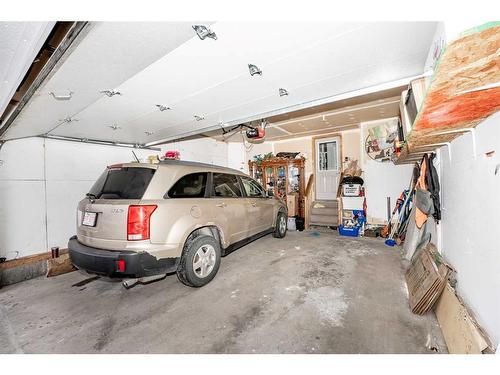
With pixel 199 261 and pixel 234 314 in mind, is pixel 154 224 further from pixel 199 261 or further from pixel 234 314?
pixel 234 314

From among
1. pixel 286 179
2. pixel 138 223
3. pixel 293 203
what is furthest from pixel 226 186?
pixel 286 179

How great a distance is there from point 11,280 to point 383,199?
8.40 meters

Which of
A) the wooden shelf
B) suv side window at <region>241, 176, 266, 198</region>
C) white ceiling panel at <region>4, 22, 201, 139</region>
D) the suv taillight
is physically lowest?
the suv taillight

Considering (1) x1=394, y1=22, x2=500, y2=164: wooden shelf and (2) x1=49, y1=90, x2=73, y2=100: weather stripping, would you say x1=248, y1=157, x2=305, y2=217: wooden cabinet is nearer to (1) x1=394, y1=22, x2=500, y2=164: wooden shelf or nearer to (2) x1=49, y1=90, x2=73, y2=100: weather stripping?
(1) x1=394, y1=22, x2=500, y2=164: wooden shelf

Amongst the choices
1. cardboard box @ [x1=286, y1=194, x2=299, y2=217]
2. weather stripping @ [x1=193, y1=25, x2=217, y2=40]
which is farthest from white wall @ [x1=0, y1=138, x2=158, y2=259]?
cardboard box @ [x1=286, y1=194, x2=299, y2=217]

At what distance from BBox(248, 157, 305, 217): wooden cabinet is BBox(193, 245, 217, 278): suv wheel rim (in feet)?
15.1

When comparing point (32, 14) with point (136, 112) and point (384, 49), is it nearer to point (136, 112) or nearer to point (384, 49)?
point (136, 112)

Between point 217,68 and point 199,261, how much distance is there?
7.99ft

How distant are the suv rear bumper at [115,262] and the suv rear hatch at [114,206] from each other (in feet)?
0.33

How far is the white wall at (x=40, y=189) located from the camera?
378cm

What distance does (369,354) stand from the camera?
1735mm

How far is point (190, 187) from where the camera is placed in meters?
2.93

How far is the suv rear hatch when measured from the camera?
236cm
